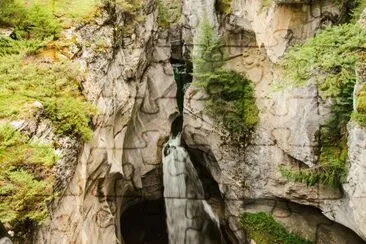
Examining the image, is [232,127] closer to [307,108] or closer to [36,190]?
[307,108]

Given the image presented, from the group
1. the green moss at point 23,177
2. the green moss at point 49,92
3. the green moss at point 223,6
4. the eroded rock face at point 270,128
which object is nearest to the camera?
the green moss at point 23,177

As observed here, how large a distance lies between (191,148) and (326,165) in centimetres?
433

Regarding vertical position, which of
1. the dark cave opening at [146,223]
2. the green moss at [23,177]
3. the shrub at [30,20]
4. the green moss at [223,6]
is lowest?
the dark cave opening at [146,223]

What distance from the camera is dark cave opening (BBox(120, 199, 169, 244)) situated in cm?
1166

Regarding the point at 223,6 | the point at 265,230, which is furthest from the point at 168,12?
the point at 265,230

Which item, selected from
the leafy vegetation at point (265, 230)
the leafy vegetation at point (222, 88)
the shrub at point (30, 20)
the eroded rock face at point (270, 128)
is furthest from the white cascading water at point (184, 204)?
the shrub at point (30, 20)

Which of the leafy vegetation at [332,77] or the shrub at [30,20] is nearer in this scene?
the leafy vegetation at [332,77]

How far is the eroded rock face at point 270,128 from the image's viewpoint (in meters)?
7.89

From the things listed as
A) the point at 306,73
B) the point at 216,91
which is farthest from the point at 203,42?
the point at 306,73

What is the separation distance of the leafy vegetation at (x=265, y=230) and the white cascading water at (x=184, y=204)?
1.59 metres

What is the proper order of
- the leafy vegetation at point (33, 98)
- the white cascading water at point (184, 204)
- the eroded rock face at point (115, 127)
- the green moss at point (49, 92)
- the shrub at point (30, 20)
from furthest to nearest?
1. the white cascading water at point (184, 204)
2. the shrub at point (30, 20)
3. the eroded rock face at point (115, 127)
4. the green moss at point (49, 92)
5. the leafy vegetation at point (33, 98)

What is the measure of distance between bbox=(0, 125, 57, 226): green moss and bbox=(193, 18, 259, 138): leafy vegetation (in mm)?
5723

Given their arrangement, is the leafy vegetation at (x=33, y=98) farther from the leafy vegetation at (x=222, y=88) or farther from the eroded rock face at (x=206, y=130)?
the leafy vegetation at (x=222, y=88)

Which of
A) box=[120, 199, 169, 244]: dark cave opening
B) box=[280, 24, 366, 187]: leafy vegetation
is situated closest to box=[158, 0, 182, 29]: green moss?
box=[120, 199, 169, 244]: dark cave opening
